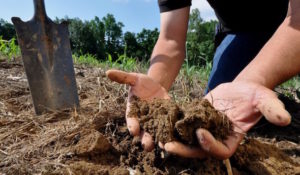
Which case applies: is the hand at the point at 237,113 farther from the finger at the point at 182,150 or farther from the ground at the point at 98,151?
the ground at the point at 98,151

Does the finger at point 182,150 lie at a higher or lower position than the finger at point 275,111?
lower

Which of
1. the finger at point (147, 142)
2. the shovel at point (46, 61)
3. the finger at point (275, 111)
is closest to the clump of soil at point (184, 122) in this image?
the finger at point (147, 142)

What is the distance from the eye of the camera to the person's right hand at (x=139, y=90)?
1220mm

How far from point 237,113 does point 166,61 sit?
2.59ft

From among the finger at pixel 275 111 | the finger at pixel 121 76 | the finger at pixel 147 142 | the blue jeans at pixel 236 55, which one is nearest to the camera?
the finger at pixel 275 111

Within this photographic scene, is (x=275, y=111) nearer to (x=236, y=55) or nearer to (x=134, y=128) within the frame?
(x=134, y=128)

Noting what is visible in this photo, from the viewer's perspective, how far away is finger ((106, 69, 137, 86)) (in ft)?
4.51

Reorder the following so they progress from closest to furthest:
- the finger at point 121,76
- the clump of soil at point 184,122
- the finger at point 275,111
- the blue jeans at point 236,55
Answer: the finger at point 275,111
the clump of soil at point 184,122
the finger at point 121,76
the blue jeans at point 236,55

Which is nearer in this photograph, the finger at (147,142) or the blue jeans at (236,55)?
the finger at (147,142)

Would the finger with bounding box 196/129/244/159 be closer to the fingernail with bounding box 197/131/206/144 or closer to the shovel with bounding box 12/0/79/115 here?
the fingernail with bounding box 197/131/206/144

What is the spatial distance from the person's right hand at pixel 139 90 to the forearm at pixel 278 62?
51 centimetres

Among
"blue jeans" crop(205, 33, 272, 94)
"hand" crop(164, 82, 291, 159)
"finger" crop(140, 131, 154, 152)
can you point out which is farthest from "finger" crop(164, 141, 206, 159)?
"blue jeans" crop(205, 33, 272, 94)

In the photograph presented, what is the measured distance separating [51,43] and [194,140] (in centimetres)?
125

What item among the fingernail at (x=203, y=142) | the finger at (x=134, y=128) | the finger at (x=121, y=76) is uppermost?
the finger at (x=121, y=76)
